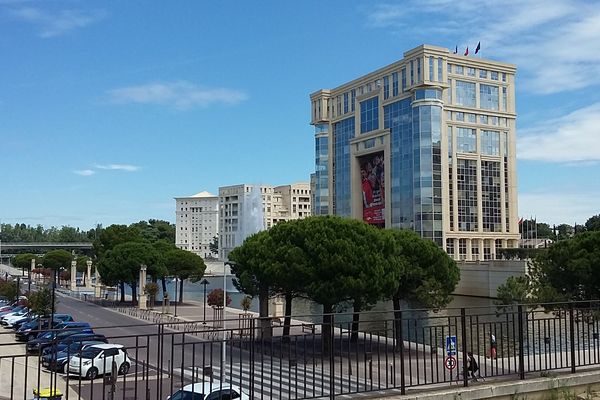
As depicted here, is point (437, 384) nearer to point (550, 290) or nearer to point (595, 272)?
point (550, 290)

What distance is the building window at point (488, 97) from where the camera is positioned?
84.2 m

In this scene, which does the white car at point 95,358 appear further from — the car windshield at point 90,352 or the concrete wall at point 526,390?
the concrete wall at point 526,390

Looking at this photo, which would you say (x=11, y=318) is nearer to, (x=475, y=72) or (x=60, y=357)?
(x=60, y=357)

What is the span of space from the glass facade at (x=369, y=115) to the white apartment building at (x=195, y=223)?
293 feet

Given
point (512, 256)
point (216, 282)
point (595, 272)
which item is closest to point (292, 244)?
point (595, 272)

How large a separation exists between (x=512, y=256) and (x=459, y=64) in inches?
1078

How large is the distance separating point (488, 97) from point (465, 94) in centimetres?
421

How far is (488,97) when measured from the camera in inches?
3334

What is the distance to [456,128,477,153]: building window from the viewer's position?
81688 millimetres

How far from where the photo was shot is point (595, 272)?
29.9 m

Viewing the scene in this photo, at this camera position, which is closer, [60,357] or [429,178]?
[60,357]

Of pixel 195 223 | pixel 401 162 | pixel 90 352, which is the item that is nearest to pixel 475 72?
pixel 401 162

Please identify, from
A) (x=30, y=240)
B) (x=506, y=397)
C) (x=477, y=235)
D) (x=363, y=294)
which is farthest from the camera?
(x=30, y=240)

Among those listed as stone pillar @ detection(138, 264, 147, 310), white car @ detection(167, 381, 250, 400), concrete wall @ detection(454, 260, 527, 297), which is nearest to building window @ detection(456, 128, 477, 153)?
concrete wall @ detection(454, 260, 527, 297)
